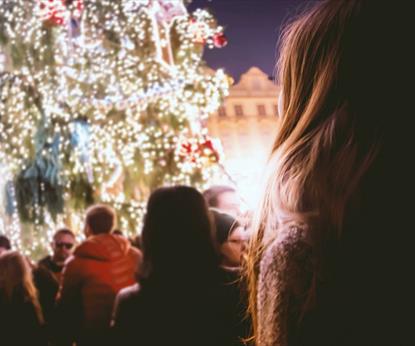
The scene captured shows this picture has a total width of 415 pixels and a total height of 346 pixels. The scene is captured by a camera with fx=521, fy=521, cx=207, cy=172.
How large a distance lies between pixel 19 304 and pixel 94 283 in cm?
103

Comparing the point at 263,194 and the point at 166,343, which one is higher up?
the point at 263,194

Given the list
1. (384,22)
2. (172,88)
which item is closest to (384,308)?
(384,22)

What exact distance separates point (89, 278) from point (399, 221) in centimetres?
355

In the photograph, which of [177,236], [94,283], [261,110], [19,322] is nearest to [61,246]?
[19,322]

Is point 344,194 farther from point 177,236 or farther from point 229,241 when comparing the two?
point 229,241

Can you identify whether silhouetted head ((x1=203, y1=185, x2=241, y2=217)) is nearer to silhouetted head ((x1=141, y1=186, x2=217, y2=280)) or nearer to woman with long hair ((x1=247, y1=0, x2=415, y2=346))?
silhouetted head ((x1=141, y1=186, x2=217, y2=280))

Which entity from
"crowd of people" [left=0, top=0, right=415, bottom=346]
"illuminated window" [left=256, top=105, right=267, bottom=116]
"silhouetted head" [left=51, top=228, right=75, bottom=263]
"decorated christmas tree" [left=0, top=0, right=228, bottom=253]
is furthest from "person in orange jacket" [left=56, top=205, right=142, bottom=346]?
"illuminated window" [left=256, top=105, right=267, bottom=116]

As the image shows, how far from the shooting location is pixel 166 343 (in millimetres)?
Result: 2377

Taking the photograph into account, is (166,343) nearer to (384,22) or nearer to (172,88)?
(384,22)

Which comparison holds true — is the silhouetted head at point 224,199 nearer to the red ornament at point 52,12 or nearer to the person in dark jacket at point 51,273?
the person in dark jacket at point 51,273

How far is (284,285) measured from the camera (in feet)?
3.18

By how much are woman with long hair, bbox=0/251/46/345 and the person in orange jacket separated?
46cm

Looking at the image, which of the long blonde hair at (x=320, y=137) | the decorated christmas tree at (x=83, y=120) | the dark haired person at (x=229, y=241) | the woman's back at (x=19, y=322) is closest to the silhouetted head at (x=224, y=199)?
the dark haired person at (x=229, y=241)

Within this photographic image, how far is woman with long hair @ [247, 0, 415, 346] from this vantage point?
93 cm
